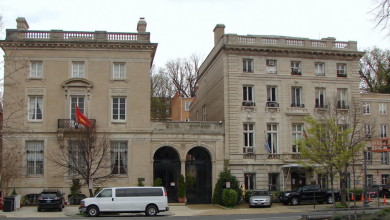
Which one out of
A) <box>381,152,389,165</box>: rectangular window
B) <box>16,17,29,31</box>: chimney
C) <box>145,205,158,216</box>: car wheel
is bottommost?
<box>145,205,158,216</box>: car wheel

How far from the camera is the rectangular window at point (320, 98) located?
4125 centimetres

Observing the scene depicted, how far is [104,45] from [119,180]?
1161 cm

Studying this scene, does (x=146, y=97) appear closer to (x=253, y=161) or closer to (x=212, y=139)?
(x=212, y=139)

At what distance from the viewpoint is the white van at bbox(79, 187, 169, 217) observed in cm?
2747

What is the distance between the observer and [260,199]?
34.4 metres

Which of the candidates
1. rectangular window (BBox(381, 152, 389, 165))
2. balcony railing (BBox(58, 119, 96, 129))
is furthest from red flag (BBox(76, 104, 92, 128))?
rectangular window (BBox(381, 152, 389, 165))

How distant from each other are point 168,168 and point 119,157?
4.42 meters

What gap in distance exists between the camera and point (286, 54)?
40781mm

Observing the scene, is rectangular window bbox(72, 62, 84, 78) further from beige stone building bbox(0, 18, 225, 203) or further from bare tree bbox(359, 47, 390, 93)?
bare tree bbox(359, 47, 390, 93)

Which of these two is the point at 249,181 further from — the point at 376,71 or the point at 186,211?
the point at 376,71

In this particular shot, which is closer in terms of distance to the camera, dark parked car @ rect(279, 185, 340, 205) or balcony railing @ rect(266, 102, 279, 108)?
dark parked car @ rect(279, 185, 340, 205)

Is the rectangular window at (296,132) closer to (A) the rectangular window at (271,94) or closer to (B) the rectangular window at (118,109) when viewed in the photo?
(A) the rectangular window at (271,94)

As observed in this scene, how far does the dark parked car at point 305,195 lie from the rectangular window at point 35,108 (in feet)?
70.6

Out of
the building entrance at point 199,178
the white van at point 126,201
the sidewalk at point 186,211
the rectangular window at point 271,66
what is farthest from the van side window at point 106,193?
the rectangular window at point 271,66
